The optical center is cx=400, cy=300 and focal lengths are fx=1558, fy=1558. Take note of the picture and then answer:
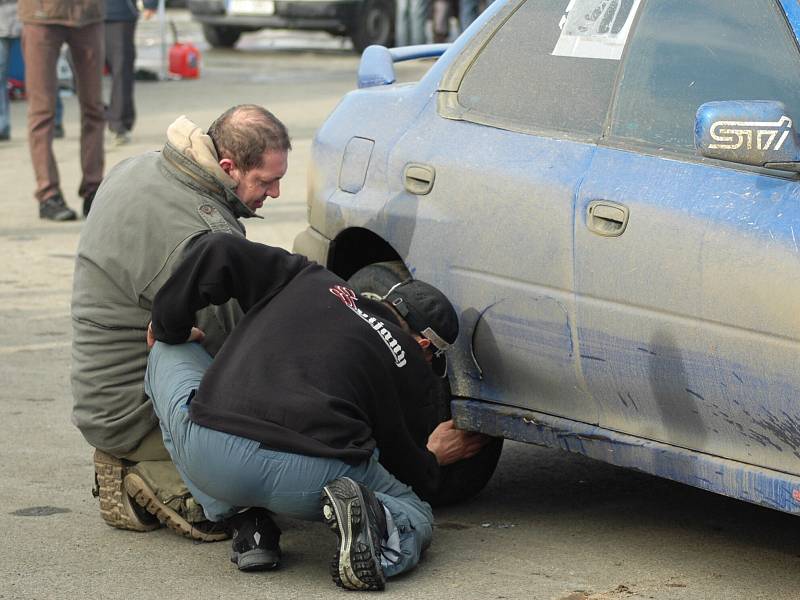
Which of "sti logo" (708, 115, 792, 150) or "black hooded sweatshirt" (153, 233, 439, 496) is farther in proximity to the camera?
"black hooded sweatshirt" (153, 233, 439, 496)

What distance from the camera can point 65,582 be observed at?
4.04 meters

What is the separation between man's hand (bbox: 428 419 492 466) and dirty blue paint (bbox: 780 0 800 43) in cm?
151

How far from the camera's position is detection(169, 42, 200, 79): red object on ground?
651 inches

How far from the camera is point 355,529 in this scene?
12.7 ft

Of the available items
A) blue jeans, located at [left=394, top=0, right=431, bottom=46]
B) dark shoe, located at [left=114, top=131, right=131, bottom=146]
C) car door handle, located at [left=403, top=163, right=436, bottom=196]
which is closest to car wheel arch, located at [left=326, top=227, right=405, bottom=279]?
car door handle, located at [left=403, top=163, right=436, bottom=196]

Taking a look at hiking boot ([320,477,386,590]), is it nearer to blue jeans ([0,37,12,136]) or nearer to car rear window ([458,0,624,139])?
car rear window ([458,0,624,139])

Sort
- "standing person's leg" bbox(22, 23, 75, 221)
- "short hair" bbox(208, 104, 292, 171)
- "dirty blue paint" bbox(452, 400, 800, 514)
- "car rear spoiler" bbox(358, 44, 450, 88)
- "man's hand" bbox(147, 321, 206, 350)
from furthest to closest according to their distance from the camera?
"standing person's leg" bbox(22, 23, 75, 221) → "car rear spoiler" bbox(358, 44, 450, 88) → "short hair" bbox(208, 104, 292, 171) → "man's hand" bbox(147, 321, 206, 350) → "dirty blue paint" bbox(452, 400, 800, 514)

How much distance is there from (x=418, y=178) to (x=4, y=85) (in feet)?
24.6

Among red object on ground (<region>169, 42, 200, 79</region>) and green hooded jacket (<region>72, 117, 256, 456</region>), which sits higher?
green hooded jacket (<region>72, 117, 256, 456</region>)

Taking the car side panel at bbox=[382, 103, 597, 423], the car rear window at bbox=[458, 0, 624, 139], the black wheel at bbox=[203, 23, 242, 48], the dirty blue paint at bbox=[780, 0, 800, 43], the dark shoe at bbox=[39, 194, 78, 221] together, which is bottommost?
the black wheel at bbox=[203, 23, 242, 48]

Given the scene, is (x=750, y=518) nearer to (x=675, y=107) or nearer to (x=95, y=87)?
(x=675, y=107)

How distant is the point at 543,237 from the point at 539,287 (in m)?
0.14

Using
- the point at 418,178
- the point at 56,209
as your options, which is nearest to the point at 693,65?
the point at 418,178

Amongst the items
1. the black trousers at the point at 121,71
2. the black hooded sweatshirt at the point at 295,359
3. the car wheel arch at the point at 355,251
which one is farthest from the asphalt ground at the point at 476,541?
the black trousers at the point at 121,71
